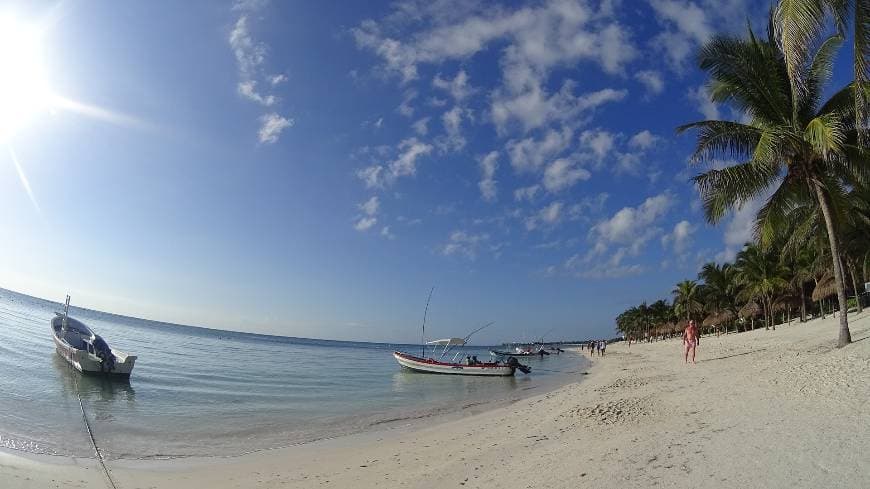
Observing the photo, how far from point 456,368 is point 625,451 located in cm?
3081

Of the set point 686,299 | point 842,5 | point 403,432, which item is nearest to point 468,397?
point 403,432

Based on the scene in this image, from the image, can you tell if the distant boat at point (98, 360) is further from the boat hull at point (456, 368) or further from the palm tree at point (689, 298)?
the palm tree at point (689, 298)

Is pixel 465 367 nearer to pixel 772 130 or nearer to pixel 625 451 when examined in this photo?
pixel 772 130

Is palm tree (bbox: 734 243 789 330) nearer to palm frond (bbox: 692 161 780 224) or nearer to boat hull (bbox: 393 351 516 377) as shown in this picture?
boat hull (bbox: 393 351 516 377)

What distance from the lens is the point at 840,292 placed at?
13.5 m

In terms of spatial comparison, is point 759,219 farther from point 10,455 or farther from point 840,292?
point 10,455

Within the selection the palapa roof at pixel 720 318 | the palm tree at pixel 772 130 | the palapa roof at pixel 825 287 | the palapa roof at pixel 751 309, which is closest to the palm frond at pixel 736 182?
the palm tree at pixel 772 130

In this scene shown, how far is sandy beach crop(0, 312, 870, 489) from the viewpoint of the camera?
17.9 feet

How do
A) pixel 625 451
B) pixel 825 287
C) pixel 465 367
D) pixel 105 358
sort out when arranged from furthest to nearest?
pixel 465 367 → pixel 825 287 → pixel 105 358 → pixel 625 451

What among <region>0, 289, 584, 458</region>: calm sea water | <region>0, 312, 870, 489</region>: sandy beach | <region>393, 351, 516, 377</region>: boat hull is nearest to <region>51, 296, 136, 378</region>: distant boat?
<region>0, 289, 584, 458</region>: calm sea water

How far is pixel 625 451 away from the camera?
7.00 m

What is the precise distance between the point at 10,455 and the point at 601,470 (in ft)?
38.3

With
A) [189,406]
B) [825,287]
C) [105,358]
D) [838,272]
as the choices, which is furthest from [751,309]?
[105,358]

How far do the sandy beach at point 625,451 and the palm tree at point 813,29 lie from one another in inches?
212
